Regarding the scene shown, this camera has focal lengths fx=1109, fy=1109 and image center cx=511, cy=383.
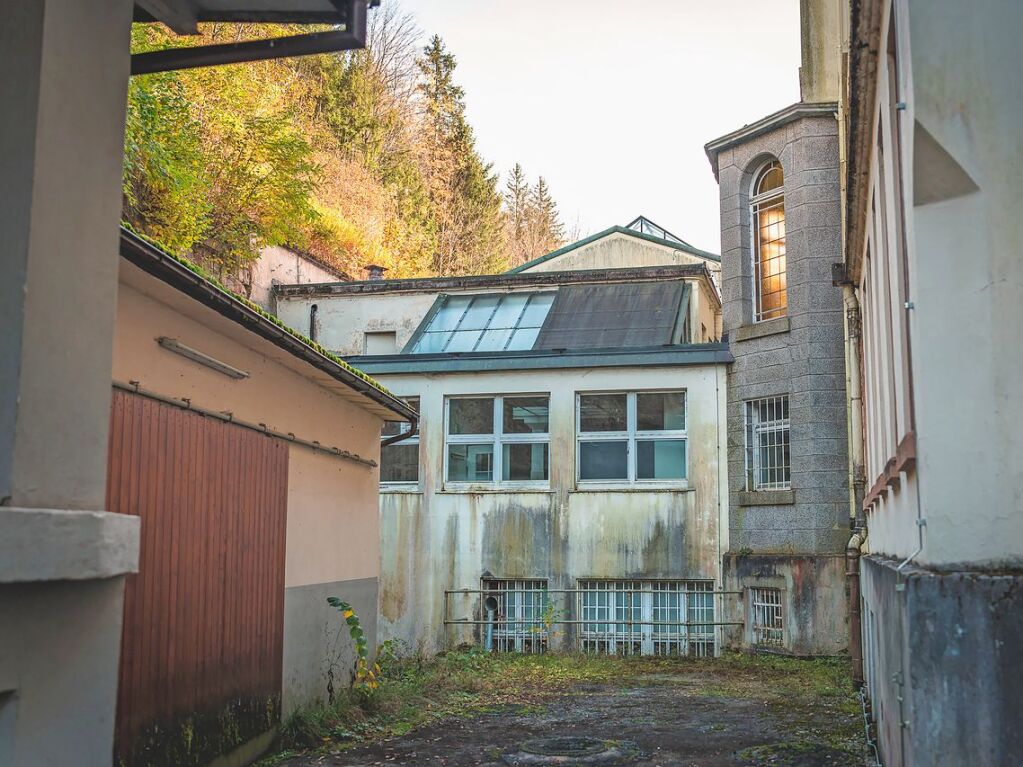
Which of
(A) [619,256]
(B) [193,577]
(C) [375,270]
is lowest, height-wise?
(B) [193,577]

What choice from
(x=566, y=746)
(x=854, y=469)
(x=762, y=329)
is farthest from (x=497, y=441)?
(x=566, y=746)

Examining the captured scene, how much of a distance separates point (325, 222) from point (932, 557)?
1284 inches

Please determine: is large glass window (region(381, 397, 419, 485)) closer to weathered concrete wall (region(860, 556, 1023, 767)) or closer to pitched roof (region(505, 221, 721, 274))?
pitched roof (region(505, 221, 721, 274))

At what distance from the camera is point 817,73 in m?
20.7

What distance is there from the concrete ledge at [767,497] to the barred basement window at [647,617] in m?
1.62

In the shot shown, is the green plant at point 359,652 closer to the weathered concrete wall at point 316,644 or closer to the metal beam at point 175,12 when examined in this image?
the weathered concrete wall at point 316,644

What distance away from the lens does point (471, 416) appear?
20719 mm

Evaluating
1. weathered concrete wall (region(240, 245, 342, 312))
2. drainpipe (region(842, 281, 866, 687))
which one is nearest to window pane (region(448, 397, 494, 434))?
drainpipe (region(842, 281, 866, 687))

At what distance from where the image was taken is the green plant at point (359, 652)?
39.5ft

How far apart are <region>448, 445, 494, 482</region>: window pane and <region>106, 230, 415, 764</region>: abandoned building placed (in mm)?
7764

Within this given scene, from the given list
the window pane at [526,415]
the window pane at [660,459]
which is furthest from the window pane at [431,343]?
the window pane at [660,459]

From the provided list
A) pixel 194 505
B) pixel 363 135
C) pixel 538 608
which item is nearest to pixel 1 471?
pixel 194 505

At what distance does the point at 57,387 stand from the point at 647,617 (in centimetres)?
1699

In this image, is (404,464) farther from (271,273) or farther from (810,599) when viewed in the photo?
(271,273)
